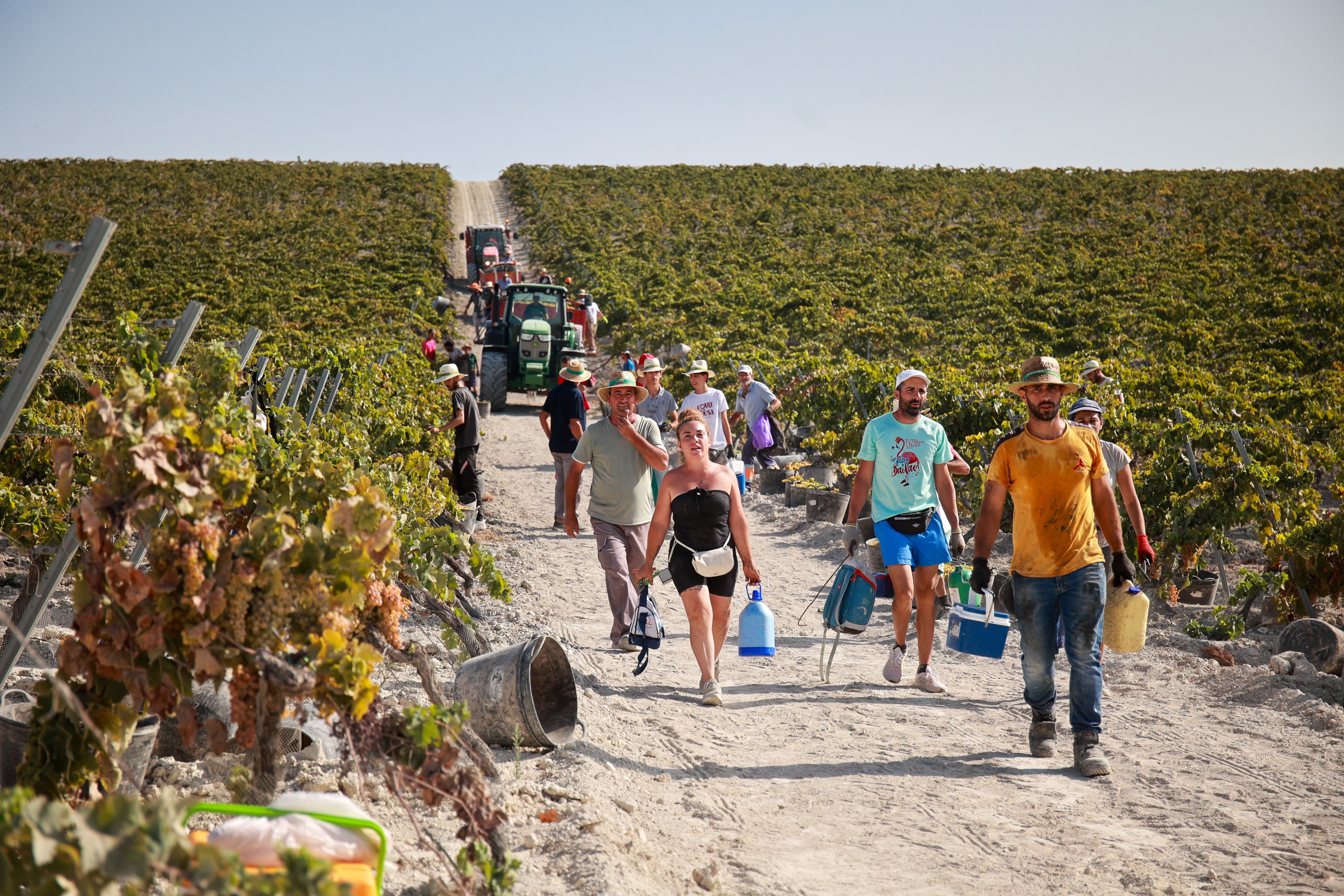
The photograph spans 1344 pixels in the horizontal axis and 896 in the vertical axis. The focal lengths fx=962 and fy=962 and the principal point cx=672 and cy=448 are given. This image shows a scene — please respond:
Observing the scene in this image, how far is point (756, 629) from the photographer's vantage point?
571cm

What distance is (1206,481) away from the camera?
716cm

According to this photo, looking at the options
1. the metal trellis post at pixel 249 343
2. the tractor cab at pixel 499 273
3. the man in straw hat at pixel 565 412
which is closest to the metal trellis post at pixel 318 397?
the metal trellis post at pixel 249 343

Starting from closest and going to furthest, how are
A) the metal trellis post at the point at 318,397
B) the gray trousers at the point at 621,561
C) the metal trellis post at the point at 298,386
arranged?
the gray trousers at the point at 621,561 → the metal trellis post at the point at 318,397 → the metal trellis post at the point at 298,386

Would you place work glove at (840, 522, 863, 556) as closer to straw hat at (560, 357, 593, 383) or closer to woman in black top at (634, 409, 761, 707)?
woman in black top at (634, 409, 761, 707)

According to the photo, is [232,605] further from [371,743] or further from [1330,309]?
[1330,309]

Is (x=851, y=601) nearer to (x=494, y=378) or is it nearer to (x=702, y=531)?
(x=702, y=531)

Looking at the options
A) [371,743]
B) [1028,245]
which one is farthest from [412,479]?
[1028,245]

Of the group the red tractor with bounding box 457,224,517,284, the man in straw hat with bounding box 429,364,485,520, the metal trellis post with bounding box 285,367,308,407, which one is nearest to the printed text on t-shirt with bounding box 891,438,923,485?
the metal trellis post with bounding box 285,367,308,407

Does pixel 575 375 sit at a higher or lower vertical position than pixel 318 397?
higher

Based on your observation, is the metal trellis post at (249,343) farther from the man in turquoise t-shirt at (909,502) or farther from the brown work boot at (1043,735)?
the brown work boot at (1043,735)

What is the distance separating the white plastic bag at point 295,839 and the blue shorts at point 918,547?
383cm

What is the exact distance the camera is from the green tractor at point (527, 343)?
1811 cm

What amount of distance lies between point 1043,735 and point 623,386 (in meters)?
3.21

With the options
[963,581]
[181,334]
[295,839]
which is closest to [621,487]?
[963,581]
